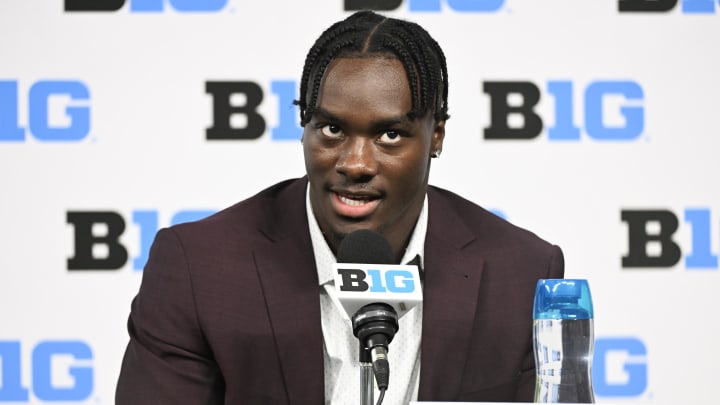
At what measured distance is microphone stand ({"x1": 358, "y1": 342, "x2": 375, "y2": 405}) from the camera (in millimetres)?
1323

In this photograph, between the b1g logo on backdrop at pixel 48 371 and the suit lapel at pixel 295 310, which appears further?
the b1g logo on backdrop at pixel 48 371

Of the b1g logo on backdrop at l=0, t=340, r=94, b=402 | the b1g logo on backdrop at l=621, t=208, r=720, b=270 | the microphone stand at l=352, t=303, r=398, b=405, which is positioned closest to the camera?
the microphone stand at l=352, t=303, r=398, b=405

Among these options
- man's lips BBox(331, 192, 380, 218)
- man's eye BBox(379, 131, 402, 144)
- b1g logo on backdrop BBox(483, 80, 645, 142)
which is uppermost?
b1g logo on backdrop BBox(483, 80, 645, 142)

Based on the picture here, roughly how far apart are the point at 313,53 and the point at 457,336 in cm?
66

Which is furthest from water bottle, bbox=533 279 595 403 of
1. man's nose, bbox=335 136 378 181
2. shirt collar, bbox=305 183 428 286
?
shirt collar, bbox=305 183 428 286

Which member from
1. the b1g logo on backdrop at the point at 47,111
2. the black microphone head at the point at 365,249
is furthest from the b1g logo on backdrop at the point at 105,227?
the black microphone head at the point at 365,249

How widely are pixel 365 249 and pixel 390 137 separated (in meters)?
0.48

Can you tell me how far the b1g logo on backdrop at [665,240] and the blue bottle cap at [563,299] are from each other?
1795 mm

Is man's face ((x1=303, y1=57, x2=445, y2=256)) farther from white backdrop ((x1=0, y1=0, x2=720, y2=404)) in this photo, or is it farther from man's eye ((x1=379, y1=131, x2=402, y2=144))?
white backdrop ((x1=0, y1=0, x2=720, y2=404))

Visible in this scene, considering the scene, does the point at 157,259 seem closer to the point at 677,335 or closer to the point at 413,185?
the point at 413,185

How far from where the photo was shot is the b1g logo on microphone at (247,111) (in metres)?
3.13

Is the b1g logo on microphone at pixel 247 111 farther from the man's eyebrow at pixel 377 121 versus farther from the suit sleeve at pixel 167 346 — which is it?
the man's eyebrow at pixel 377 121

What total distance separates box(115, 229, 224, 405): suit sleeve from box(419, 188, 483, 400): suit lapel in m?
0.43

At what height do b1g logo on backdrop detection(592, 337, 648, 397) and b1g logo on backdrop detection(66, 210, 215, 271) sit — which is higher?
b1g logo on backdrop detection(66, 210, 215, 271)
